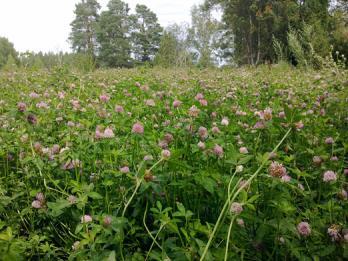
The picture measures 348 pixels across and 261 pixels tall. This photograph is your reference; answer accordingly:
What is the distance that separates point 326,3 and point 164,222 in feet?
87.9

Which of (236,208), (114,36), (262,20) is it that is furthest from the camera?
(114,36)

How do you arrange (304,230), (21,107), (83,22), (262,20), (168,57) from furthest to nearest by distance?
(83,22) < (262,20) < (168,57) < (21,107) < (304,230)

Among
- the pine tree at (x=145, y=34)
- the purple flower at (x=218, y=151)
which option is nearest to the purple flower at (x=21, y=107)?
the purple flower at (x=218, y=151)

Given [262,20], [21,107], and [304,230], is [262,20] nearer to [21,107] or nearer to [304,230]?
[21,107]

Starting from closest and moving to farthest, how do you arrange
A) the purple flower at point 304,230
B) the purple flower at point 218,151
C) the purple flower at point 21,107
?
the purple flower at point 304,230 → the purple flower at point 218,151 → the purple flower at point 21,107

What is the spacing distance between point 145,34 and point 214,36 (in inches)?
915

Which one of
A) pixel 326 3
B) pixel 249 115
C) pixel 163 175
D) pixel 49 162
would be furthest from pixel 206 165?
pixel 326 3

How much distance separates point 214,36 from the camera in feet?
111

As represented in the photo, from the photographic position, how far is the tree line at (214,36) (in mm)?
9018

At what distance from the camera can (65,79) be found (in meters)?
5.17

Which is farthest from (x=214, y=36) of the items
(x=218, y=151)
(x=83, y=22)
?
(x=218, y=151)

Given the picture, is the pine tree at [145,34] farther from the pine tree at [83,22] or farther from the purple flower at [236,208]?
the purple flower at [236,208]

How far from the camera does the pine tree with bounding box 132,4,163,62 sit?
178 feet

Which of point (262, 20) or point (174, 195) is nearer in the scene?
point (174, 195)
